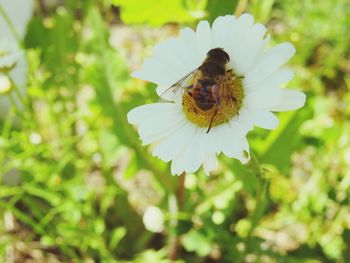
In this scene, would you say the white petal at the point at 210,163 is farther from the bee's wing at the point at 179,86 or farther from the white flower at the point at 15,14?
the white flower at the point at 15,14

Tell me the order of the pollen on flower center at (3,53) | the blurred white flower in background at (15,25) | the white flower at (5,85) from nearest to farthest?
the white flower at (5,85), the pollen on flower center at (3,53), the blurred white flower in background at (15,25)

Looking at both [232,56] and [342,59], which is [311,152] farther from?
[232,56]

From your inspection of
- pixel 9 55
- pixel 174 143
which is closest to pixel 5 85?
pixel 9 55

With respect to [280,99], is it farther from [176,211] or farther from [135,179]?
[135,179]

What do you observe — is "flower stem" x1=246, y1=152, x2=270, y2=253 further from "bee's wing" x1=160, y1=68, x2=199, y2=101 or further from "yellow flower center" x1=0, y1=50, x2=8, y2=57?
"yellow flower center" x1=0, y1=50, x2=8, y2=57

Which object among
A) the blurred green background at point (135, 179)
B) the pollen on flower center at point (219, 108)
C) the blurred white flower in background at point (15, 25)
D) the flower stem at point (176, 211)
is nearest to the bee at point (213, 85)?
the pollen on flower center at point (219, 108)

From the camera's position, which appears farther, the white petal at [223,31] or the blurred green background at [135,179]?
the blurred green background at [135,179]

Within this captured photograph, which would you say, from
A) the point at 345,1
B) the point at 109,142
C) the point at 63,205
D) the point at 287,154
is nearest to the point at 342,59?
the point at 345,1
